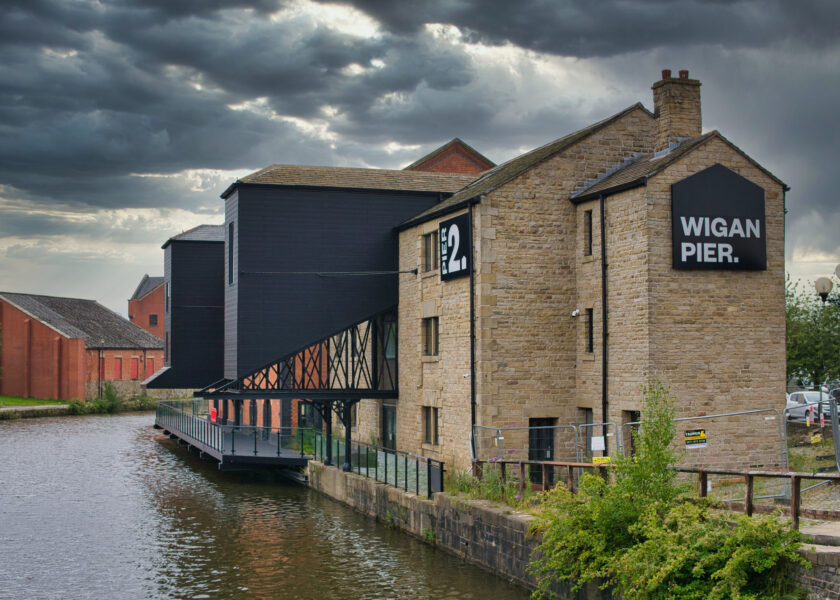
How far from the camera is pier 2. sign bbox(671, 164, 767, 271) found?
19.4m

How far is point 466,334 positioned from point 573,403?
299cm

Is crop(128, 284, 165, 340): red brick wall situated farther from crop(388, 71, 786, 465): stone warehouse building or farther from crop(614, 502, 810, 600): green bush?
crop(614, 502, 810, 600): green bush

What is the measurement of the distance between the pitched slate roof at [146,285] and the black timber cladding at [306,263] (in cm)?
8128

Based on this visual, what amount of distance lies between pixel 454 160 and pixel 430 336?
20.6 metres

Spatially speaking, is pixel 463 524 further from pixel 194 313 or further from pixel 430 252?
pixel 194 313

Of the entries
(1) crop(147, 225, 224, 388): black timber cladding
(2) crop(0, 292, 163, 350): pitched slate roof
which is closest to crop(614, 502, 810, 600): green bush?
(1) crop(147, 225, 224, 388): black timber cladding

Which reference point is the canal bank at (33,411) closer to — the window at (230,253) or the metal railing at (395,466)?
the window at (230,253)

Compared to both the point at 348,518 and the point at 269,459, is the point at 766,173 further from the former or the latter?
the point at 269,459

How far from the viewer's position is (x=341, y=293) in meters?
27.1

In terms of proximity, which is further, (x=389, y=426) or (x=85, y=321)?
(x=85, y=321)

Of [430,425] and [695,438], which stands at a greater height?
[695,438]

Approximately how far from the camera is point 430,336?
2492 cm

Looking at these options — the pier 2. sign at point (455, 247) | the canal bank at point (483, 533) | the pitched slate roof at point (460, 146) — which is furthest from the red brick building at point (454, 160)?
the canal bank at point (483, 533)

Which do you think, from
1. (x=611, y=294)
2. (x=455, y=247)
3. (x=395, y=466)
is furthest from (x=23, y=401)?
(x=611, y=294)
